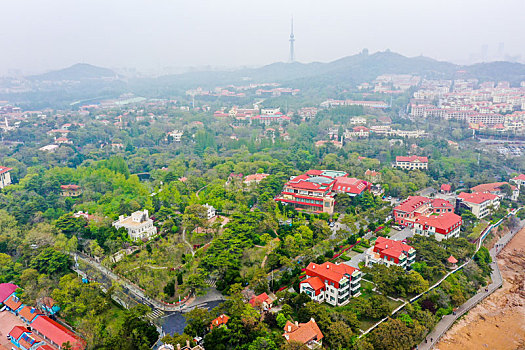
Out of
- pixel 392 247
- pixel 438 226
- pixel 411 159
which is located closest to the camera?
pixel 392 247

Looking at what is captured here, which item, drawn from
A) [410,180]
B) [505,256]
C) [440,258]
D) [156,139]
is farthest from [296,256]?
[156,139]

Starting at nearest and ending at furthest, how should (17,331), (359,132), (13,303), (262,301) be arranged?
(17,331)
(262,301)
(13,303)
(359,132)

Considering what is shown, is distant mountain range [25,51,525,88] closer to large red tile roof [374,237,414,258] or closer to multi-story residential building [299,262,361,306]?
large red tile roof [374,237,414,258]

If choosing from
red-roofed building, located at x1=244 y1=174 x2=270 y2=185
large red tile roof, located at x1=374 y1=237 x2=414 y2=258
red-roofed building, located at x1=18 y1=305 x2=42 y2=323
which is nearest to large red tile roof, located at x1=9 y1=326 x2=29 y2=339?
red-roofed building, located at x1=18 y1=305 x2=42 y2=323

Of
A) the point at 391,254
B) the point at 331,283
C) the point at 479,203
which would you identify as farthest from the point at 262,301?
the point at 479,203

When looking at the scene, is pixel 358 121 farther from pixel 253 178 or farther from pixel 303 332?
pixel 303 332

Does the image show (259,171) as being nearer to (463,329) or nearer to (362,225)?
(362,225)
